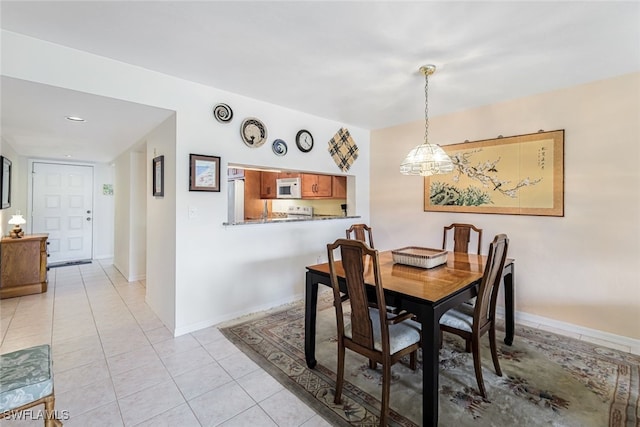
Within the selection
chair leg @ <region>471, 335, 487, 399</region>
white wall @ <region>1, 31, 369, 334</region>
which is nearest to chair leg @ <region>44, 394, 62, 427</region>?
white wall @ <region>1, 31, 369, 334</region>

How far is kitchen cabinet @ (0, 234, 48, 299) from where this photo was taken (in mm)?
3766

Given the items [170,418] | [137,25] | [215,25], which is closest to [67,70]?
[137,25]

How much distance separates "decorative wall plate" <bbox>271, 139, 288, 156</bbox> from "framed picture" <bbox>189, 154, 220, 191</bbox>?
701 mm

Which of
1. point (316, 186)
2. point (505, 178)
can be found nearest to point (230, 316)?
point (316, 186)

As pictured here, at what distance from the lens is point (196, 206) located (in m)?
2.81

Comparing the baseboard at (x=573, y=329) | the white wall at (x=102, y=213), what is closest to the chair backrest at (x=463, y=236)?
the baseboard at (x=573, y=329)

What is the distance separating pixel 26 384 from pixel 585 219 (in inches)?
163

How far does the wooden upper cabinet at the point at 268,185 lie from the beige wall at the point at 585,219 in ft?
11.1

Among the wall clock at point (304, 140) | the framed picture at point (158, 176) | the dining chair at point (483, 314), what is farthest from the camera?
the wall clock at point (304, 140)

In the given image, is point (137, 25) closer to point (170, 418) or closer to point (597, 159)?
point (170, 418)

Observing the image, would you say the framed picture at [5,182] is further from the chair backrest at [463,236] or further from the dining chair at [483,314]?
the chair backrest at [463,236]

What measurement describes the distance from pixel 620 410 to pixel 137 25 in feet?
12.6

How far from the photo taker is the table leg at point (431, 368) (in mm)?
1510

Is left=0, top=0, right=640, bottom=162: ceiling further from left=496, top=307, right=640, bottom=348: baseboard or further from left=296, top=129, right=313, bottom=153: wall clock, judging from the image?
left=496, top=307, right=640, bottom=348: baseboard
